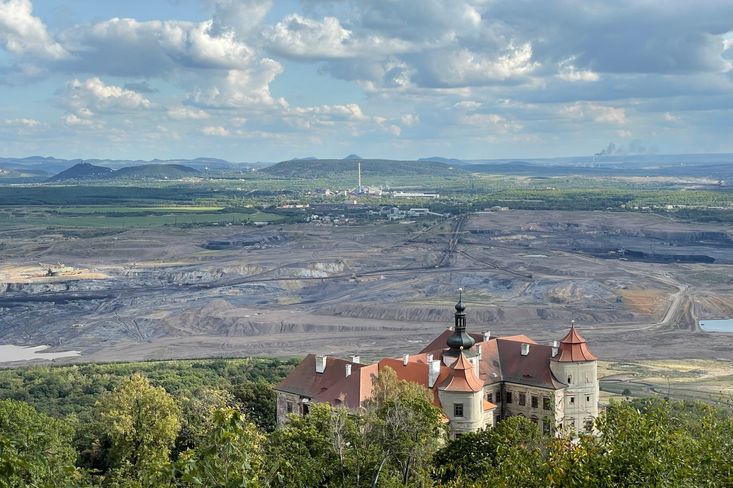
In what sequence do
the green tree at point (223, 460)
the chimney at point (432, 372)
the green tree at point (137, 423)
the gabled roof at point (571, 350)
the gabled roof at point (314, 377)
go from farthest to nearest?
the gabled roof at point (314, 377) < the gabled roof at point (571, 350) < the chimney at point (432, 372) < the green tree at point (137, 423) < the green tree at point (223, 460)

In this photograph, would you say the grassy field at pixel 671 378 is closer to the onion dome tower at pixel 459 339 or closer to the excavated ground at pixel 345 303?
the excavated ground at pixel 345 303

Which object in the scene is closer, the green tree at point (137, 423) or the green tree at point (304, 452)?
the green tree at point (304, 452)

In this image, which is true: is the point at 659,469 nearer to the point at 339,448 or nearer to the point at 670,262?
the point at 339,448

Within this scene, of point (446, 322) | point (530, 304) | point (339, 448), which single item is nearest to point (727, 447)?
point (339, 448)

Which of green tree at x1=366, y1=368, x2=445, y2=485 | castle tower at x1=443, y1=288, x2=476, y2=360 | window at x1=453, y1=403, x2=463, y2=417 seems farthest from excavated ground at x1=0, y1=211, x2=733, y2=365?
green tree at x1=366, y1=368, x2=445, y2=485

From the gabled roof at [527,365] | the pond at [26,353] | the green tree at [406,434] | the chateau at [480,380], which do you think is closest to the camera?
the green tree at [406,434]

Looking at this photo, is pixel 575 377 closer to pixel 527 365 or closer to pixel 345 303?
pixel 527 365

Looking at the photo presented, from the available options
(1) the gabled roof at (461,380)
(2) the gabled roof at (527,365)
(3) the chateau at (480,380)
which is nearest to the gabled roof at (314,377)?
(3) the chateau at (480,380)
